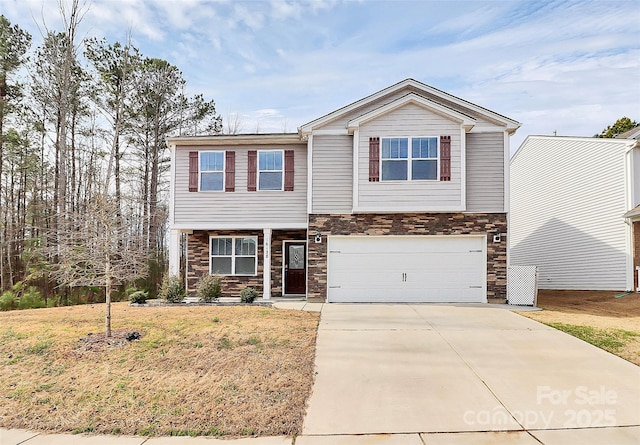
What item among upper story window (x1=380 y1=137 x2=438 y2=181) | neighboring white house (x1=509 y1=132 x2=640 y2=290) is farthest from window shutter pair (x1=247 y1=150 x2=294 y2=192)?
neighboring white house (x1=509 y1=132 x2=640 y2=290)

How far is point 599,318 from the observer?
1070 centimetres

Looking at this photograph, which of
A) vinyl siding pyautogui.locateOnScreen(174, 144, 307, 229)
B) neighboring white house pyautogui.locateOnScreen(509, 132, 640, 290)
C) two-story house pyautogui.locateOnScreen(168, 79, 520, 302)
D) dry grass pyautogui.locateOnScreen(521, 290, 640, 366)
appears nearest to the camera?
dry grass pyautogui.locateOnScreen(521, 290, 640, 366)

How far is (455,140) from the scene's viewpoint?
42.2 feet

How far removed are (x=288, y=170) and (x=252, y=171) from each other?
48.4 inches

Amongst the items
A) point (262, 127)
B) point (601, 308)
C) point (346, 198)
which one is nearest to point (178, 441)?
point (346, 198)

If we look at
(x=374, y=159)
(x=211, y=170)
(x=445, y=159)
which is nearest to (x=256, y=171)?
(x=211, y=170)

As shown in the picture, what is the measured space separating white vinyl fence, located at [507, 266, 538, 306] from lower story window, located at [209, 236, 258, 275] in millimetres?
8497

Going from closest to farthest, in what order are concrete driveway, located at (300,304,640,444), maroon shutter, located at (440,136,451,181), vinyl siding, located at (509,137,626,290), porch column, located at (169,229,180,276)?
1. concrete driveway, located at (300,304,640,444)
2. maroon shutter, located at (440,136,451,181)
3. porch column, located at (169,229,180,276)
4. vinyl siding, located at (509,137,626,290)

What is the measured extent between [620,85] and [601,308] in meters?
8.05

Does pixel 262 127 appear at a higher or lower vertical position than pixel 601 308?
higher

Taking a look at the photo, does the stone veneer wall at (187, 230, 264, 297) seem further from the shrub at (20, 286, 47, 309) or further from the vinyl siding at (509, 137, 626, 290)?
the vinyl siding at (509, 137, 626, 290)

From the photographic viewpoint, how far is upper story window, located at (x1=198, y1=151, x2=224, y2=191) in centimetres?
1441

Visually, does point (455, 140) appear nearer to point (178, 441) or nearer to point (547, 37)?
point (547, 37)

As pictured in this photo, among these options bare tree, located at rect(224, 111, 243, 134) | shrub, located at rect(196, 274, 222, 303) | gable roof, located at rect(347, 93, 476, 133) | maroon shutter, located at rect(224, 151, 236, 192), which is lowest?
shrub, located at rect(196, 274, 222, 303)
